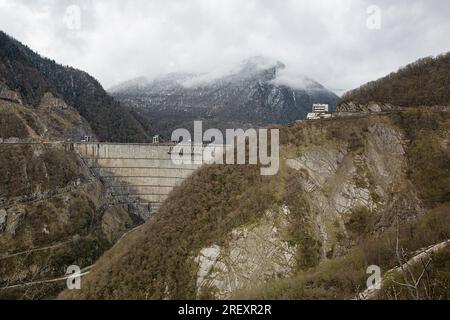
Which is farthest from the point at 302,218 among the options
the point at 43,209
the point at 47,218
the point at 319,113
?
the point at 43,209

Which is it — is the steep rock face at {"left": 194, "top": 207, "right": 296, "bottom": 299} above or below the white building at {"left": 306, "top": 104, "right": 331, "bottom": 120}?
below

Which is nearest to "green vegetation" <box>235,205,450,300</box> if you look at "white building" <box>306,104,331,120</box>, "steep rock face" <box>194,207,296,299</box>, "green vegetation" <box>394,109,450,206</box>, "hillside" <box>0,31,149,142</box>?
"steep rock face" <box>194,207,296,299</box>

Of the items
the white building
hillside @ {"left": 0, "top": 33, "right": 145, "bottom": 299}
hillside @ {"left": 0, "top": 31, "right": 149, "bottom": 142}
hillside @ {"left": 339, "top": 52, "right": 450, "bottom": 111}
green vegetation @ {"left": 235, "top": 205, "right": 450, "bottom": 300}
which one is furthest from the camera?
hillside @ {"left": 0, "top": 31, "right": 149, "bottom": 142}

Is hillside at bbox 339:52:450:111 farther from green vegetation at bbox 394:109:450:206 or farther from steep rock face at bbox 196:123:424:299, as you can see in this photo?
steep rock face at bbox 196:123:424:299

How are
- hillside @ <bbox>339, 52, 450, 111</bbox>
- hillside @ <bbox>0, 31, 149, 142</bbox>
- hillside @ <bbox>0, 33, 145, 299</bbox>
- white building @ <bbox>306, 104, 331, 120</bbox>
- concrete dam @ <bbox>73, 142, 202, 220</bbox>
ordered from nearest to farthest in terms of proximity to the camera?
1. hillside @ <bbox>339, 52, 450, 111</bbox>
2. white building @ <bbox>306, 104, 331, 120</bbox>
3. hillside @ <bbox>0, 33, 145, 299</bbox>
4. concrete dam @ <bbox>73, 142, 202, 220</bbox>
5. hillside @ <bbox>0, 31, 149, 142</bbox>

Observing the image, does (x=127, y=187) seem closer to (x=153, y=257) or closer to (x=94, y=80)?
(x=153, y=257)
